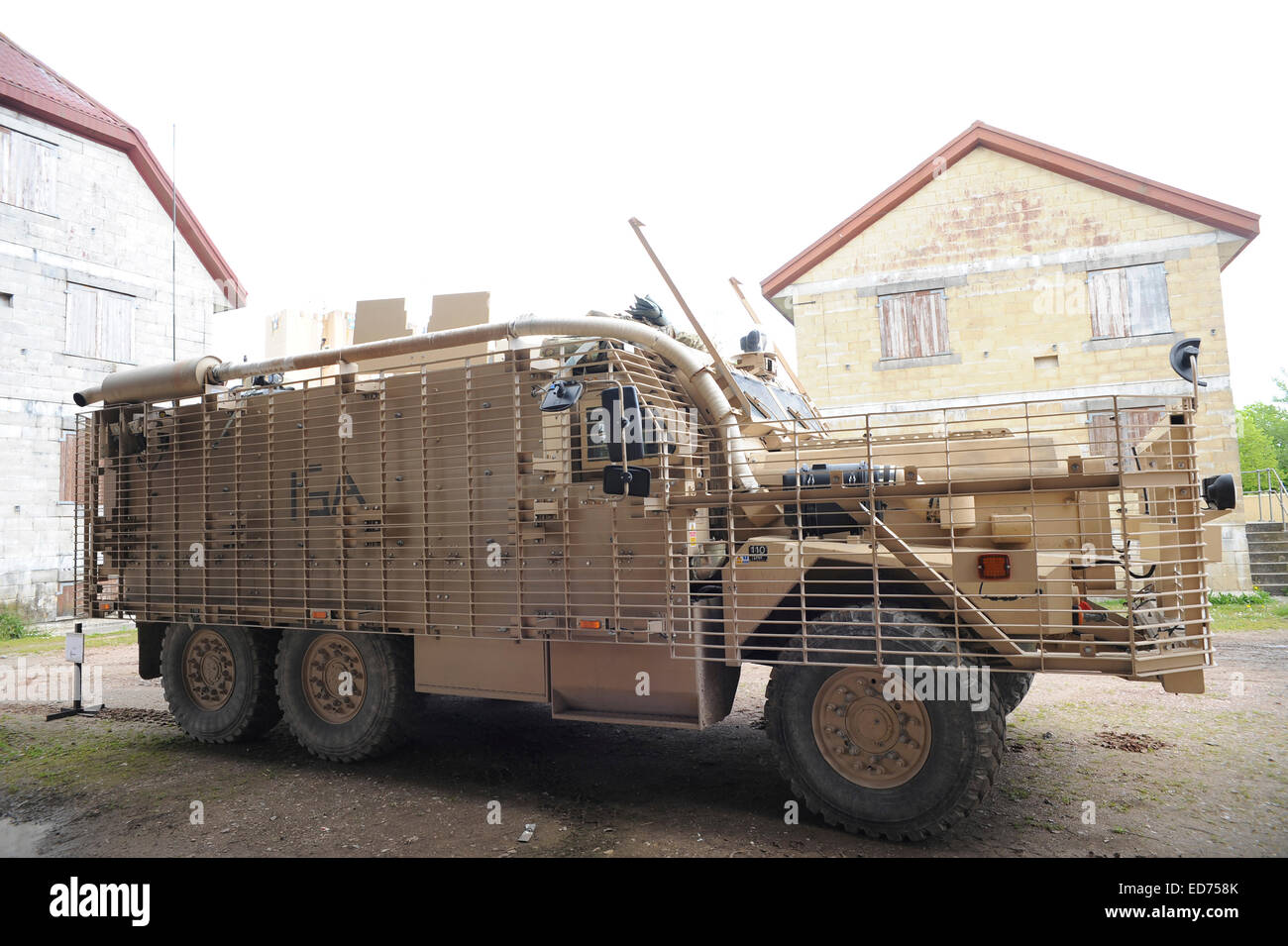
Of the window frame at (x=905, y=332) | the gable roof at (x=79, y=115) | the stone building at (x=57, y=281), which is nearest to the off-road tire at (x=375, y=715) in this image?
the stone building at (x=57, y=281)

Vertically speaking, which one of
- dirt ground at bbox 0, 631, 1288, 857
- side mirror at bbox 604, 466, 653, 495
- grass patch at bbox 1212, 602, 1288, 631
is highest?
side mirror at bbox 604, 466, 653, 495

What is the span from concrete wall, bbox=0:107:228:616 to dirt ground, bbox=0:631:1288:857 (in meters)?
8.53

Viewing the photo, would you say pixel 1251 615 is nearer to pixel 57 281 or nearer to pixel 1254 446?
pixel 57 281

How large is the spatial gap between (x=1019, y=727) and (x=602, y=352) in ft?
17.0

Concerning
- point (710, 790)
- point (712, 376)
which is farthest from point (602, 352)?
point (710, 790)

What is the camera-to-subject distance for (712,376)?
5.94m

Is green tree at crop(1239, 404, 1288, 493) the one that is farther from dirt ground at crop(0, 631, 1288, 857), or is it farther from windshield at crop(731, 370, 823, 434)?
windshield at crop(731, 370, 823, 434)

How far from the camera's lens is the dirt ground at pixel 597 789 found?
15.6 feet

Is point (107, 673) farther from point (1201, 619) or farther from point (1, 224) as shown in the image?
point (1201, 619)

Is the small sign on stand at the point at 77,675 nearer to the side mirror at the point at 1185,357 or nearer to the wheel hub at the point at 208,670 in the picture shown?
the wheel hub at the point at 208,670

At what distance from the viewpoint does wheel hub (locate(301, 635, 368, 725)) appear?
6.61m

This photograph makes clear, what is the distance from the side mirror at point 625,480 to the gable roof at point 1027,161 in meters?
13.5

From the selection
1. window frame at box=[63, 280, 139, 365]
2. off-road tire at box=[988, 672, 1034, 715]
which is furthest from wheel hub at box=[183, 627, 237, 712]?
window frame at box=[63, 280, 139, 365]

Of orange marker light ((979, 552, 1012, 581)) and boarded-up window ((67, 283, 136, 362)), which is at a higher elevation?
boarded-up window ((67, 283, 136, 362))
